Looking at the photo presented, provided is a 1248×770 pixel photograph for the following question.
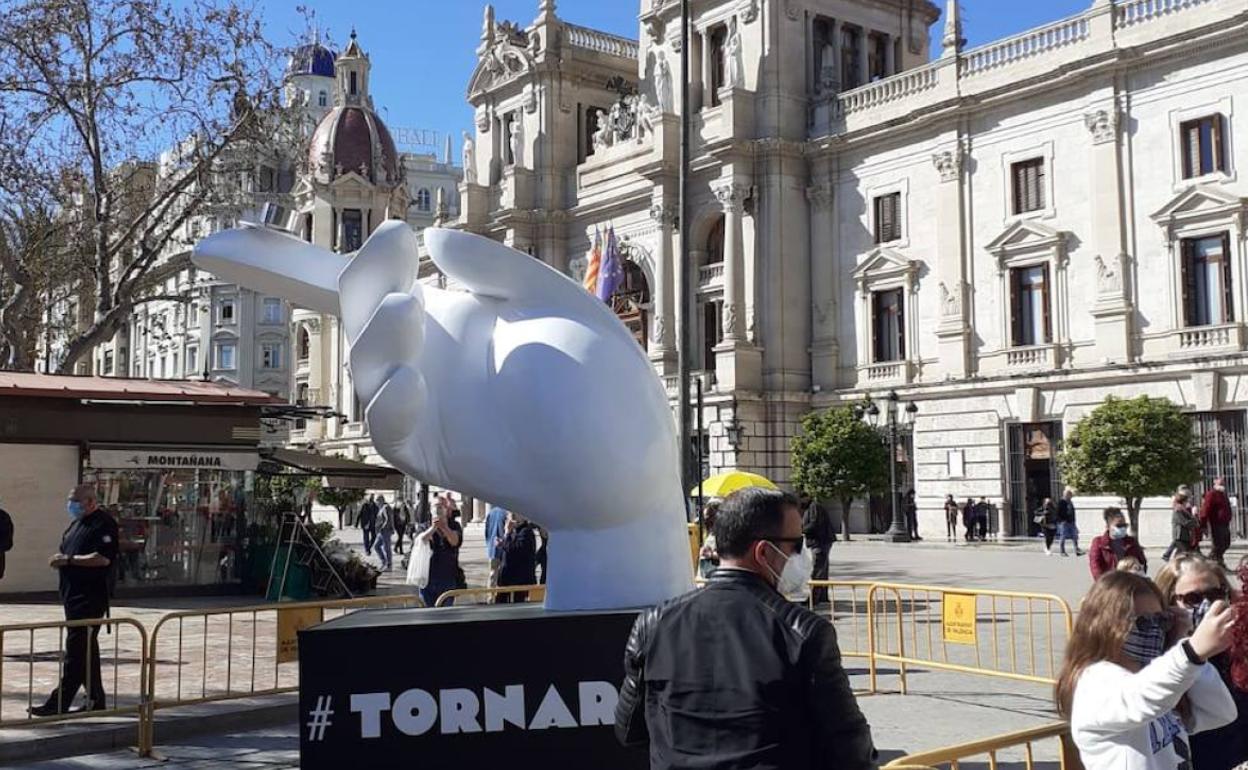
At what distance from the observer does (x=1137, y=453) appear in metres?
27.0

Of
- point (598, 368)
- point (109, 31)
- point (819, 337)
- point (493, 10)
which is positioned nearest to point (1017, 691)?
point (598, 368)

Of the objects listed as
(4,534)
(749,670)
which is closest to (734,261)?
(4,534)

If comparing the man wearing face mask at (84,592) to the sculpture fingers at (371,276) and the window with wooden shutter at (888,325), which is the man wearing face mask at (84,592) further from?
the window with wooden shutter at (888,325)

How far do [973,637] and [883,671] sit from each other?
5.44 feet

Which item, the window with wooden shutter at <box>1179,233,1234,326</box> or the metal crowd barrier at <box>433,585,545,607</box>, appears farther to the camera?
the window with wooden shutter at <box>1179,233,1234,326</box>

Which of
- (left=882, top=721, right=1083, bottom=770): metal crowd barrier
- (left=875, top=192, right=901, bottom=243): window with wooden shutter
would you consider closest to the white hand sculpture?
(left=882, top=721, right=1083, bottom=770): metal crowd barrier

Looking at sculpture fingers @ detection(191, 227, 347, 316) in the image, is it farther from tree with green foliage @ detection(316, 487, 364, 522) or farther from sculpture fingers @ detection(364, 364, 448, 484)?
tree with green foliage @ detection(316, 487, 364, 522)

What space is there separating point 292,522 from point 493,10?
3727cm

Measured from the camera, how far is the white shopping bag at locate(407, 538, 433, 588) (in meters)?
13.0

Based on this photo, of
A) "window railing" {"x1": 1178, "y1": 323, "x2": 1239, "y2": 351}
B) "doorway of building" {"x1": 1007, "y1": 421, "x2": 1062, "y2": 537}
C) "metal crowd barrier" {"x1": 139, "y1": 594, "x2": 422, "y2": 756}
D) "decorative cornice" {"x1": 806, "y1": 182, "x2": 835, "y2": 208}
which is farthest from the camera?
"decorative cornice" {"x1": 806, "y1": 182, "x2": 835, "y2": 208}

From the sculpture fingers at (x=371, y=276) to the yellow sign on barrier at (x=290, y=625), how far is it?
391cm

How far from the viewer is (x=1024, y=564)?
79.3 feet

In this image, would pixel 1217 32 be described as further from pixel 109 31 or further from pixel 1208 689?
pixel 1208 689

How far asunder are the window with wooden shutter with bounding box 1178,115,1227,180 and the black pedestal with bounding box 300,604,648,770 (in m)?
28.2
